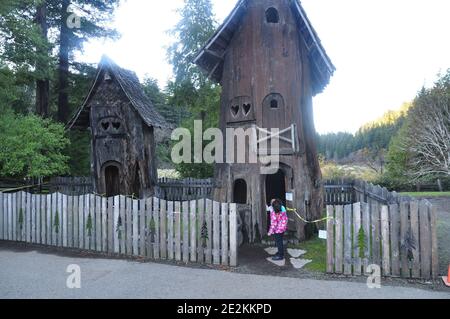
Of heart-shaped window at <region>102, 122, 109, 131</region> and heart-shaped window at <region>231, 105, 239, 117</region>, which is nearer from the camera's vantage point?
heart-shaped window at <region>231, 105, 239, 117</region>

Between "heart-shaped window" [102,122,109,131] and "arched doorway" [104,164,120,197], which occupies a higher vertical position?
"heart-shaped window" [102,122,109,131]

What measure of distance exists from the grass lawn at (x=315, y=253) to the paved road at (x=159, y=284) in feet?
3.76

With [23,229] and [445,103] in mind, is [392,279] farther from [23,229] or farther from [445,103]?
[445,103]

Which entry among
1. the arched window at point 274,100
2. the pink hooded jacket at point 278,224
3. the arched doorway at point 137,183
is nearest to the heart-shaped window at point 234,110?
the arched window at point 274,100

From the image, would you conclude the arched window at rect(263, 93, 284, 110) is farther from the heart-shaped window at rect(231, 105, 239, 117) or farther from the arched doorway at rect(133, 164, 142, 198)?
the arched doorway at rect(133, 164, 142, 198)

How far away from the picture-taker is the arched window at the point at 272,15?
11.9 metres

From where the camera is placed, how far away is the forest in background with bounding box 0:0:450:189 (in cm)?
1450

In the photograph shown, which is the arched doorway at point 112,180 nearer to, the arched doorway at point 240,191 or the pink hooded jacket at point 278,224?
the arched doorway at point 240,191

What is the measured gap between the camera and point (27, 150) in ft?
45.5

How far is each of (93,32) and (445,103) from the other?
99.5 feet

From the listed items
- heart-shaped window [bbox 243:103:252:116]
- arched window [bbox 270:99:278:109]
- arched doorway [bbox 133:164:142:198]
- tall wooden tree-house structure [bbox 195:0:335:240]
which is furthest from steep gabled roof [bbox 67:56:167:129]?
arched window [bbox 270:99:278:109]

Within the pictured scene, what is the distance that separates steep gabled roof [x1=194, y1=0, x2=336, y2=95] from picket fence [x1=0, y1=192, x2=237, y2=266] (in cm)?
599
